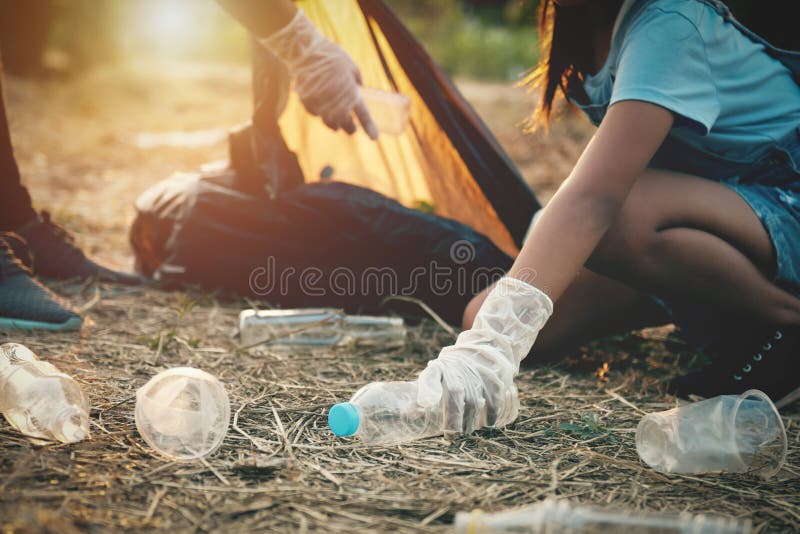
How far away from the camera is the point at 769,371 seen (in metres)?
1.66

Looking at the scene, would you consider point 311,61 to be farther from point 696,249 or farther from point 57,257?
point 696,249

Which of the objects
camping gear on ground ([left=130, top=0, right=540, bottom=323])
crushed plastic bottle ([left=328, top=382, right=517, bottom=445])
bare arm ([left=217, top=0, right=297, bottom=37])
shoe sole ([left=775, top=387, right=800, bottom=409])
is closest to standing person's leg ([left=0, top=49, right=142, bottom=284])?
camping gear on ground ([left=130, top=0, right=540, bottom=323])

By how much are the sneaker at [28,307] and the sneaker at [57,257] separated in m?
0.34

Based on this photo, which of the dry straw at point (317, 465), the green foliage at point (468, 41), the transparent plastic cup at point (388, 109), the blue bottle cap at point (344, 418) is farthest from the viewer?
the green foliage at point (468, 41)

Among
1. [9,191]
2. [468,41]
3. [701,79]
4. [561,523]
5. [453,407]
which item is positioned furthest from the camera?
[468,41]

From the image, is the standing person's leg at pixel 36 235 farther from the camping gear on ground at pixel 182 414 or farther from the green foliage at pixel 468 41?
the green foliage at pixel 468 41

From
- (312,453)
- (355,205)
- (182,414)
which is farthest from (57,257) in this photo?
(312,453)

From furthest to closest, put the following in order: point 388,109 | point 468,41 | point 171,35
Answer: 1. point 171,35
2. point 468,41
3. point 388,109

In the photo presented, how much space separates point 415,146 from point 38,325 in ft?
4.37

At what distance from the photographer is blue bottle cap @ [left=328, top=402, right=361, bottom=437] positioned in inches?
49.6

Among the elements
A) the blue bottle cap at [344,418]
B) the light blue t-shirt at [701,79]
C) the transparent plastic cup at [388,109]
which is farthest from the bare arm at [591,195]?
the transparent plastic cup at [388,109]

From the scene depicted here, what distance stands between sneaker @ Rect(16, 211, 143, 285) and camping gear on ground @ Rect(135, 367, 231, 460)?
130 cm

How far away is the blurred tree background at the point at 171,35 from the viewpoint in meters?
8.03

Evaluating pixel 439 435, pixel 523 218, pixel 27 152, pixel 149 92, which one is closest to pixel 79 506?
pixel 439 435
